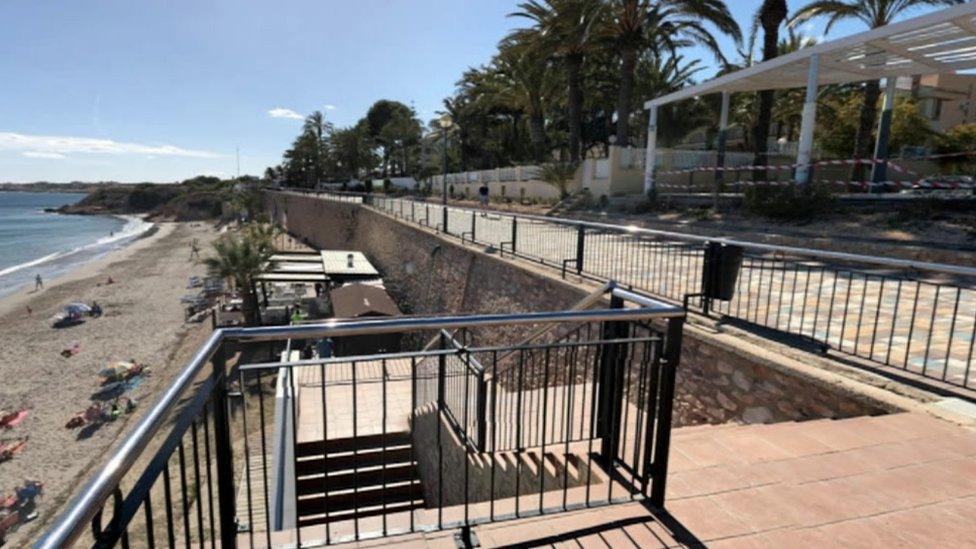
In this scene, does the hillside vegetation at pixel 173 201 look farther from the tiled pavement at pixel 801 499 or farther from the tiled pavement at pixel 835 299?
the tiled pavement at pixel 801 499

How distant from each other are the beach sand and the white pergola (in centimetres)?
1890

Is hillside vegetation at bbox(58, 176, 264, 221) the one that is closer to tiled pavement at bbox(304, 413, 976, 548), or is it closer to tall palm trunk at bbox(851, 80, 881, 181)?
tall palm trunk at bbox(851, 80, 881, 181)

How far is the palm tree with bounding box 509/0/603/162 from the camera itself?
1817 centimetres

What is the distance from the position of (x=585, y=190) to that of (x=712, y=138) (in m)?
18.5

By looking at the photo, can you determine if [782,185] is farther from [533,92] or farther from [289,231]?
[289,231]

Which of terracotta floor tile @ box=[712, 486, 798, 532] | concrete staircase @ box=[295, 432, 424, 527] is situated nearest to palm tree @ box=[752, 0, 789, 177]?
concrete staircase @ box=[295, 432, 424, 527]

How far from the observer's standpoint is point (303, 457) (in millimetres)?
7402

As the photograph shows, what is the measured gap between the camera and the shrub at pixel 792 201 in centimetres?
1204

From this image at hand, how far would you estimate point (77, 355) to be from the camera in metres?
21.9

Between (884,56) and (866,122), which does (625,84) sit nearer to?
(866,122)

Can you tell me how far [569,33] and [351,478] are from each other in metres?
17.7

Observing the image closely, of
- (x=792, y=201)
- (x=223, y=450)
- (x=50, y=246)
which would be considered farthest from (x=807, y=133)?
(x=50, y=246)

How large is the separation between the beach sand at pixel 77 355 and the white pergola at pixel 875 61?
1890 cm

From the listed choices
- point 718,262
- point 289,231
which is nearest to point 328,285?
point 718,262
